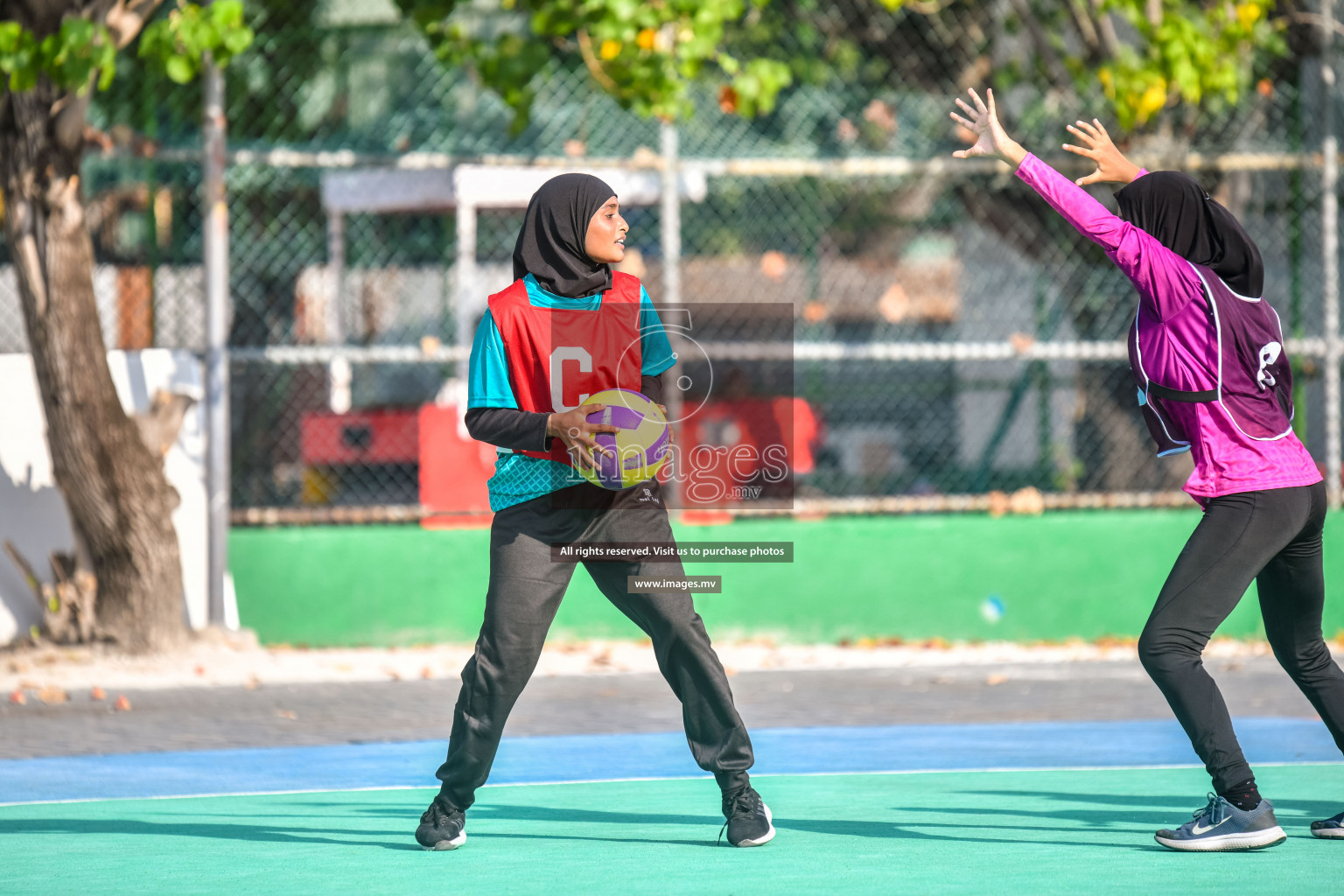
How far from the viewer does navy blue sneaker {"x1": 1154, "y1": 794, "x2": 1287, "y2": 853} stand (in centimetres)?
484

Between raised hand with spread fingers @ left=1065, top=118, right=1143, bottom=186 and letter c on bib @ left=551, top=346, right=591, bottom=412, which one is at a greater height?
raised hand with spread fingers @ left=1065, top=118, right=1143, bottom=186

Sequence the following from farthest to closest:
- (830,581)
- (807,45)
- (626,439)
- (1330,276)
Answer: (807,45), (1330,276), (830,581), (626,439)

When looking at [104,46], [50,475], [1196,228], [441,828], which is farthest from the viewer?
[50,475]

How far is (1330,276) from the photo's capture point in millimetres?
11039

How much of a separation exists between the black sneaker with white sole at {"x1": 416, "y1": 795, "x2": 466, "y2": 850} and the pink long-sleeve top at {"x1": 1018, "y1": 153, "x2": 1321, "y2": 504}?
235 cm

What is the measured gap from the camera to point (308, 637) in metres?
10.6

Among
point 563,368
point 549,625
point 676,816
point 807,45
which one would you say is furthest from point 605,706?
point 807,45

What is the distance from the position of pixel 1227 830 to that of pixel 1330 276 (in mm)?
7086

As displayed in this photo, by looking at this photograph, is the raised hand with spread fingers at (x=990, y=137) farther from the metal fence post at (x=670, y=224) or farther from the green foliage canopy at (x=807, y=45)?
the metal fence post at (x=670, y=224)

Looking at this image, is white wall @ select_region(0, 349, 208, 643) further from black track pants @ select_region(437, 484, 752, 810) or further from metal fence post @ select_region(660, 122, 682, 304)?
black track pants @ select_region(437, 484, 752, 810)

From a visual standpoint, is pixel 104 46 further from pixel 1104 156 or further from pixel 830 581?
pixel 1104 156

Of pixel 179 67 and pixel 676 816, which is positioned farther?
pixel 179 67

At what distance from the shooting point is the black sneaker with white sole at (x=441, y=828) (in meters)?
5.05

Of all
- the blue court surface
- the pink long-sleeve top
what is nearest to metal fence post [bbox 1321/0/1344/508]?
the blue court surface
